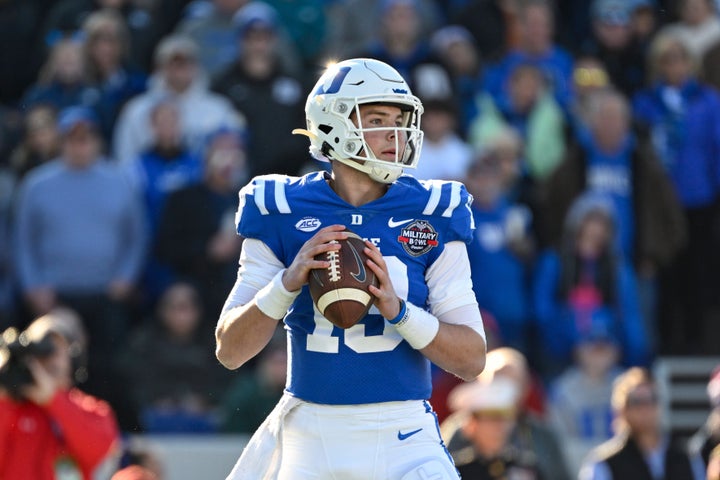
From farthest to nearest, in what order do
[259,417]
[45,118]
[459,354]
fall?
[45,118] < [259,417] < [459,354]

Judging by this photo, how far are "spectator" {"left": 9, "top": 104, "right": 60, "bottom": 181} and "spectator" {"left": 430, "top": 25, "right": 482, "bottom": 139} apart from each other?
9.58 ft

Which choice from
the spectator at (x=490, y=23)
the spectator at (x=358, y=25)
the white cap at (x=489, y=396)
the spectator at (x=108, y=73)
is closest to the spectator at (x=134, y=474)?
the white cap at (x=489, y=396)

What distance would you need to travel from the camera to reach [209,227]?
34.7 ft

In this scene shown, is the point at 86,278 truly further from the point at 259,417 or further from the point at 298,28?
the point at 298,28

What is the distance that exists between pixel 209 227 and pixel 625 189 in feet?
9.92

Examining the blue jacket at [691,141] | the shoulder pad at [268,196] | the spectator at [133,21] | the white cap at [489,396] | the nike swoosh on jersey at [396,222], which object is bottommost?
the white cap at [489,396]

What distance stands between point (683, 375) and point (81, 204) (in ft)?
14.7

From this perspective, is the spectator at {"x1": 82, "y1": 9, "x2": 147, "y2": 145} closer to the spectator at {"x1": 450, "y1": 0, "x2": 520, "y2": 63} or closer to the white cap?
the spectator at {"x1": 450, "y1": 0, "x2": 520, "y2": 63}

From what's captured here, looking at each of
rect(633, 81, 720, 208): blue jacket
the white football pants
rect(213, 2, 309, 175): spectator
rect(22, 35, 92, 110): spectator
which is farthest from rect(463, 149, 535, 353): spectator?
the white football pants

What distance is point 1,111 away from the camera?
12109 millimetres

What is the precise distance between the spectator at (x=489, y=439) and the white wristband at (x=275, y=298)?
330cm

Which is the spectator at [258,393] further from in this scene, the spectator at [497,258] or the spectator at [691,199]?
the spectator at [691,199]

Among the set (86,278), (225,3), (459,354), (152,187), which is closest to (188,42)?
(225,3)

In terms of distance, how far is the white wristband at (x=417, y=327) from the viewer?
459 cm
